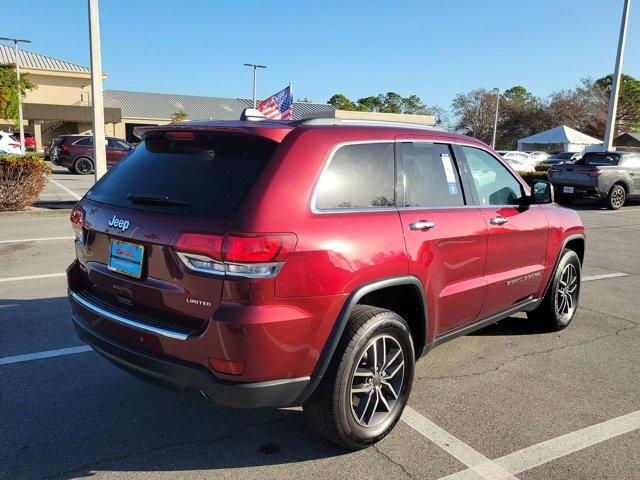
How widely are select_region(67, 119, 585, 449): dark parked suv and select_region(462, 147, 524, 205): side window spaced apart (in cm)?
37

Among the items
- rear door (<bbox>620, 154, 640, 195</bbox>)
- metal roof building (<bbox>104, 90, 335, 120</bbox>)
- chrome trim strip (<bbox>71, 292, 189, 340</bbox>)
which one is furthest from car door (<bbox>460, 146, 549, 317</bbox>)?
metal roof building (<bbox>104, 90, 335, 120</bbox>)

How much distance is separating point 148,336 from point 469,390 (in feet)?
7.52

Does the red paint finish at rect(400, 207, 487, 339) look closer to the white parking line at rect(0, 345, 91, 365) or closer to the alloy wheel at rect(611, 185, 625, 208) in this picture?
the white parking line at rect(0, 345, 91, 365)

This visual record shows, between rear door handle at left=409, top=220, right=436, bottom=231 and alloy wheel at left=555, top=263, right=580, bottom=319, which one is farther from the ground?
rear door handle at left=409, top=220, right=436, bottom=231

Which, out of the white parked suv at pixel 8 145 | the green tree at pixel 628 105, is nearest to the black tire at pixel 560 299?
the white parked suv at pixel 8 145

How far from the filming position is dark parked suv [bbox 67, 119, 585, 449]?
8.47 ft

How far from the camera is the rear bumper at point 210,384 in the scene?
102 inches

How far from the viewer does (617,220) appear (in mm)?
14023

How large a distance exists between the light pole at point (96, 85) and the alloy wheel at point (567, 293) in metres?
10.1

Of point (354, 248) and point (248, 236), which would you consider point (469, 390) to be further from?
point (248, 236)

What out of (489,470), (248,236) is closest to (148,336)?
(248,236)

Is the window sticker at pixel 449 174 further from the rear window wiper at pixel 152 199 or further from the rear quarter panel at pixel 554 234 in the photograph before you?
the rear window wiper at pixel 152 199

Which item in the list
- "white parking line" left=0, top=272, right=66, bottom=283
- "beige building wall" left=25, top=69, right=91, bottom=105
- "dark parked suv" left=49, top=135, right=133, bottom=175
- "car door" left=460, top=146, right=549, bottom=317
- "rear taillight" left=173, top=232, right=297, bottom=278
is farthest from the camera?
"beige building wall" left=25, top=69, right=91, bottom=105

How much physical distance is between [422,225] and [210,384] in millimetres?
1547
